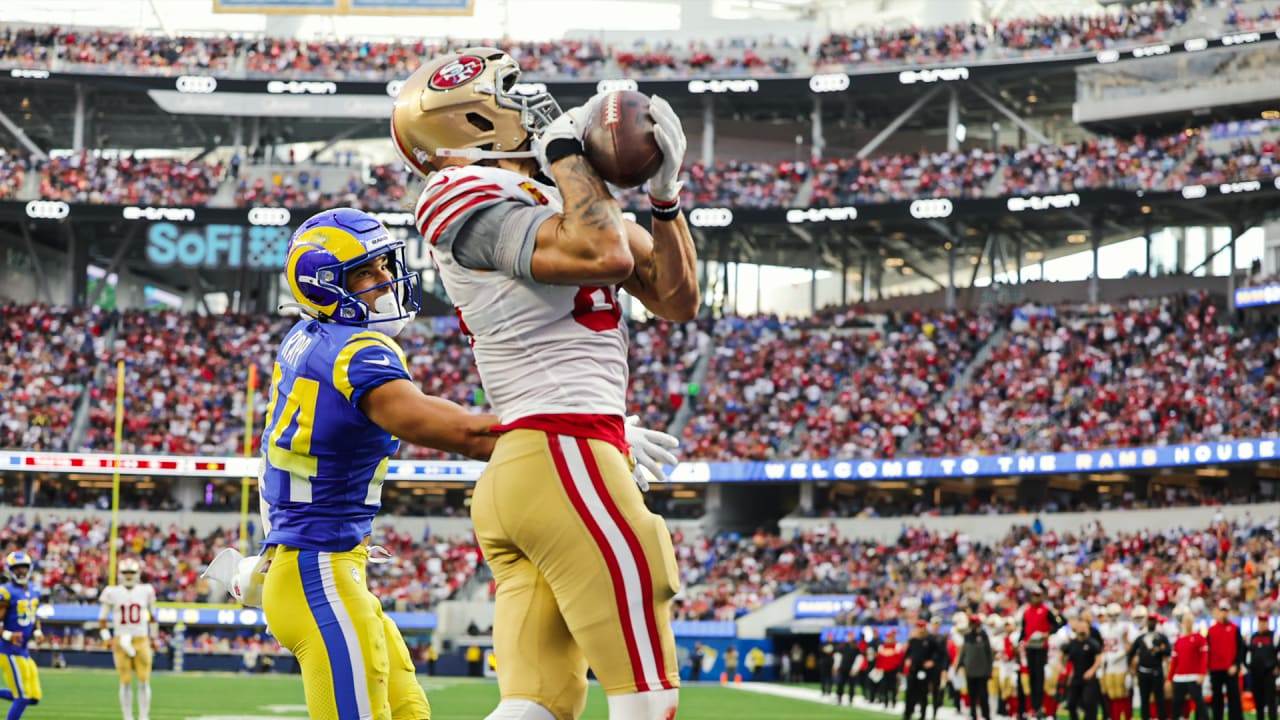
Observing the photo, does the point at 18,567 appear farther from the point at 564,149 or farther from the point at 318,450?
the point at 564,149

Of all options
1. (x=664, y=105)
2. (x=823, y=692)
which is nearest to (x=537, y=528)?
(x=664, y=105)

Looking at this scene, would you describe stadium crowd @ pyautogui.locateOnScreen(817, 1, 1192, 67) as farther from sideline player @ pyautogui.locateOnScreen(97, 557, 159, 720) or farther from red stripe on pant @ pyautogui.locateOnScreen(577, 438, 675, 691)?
red stripe on pant @ pyautogui.locateOnScreen(577, 438, 675, 691)

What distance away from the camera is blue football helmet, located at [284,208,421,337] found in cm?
627

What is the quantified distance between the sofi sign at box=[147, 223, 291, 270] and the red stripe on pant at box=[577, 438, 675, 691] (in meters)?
46.6

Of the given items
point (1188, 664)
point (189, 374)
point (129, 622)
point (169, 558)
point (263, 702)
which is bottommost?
point (263, 702)

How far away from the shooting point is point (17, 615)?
1492 cm

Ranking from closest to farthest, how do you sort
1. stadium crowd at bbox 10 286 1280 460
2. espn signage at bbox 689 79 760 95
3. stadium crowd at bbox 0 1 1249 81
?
stadium crowd at bbox 10 286 1280 460
stadium crowd at bbox 0 1 1249 81
espn signage at bbox 689 79 760 95

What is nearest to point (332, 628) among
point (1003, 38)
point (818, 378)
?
point (818, 378)

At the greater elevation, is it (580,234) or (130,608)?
(580,234)

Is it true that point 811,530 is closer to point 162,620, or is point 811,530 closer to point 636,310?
point 636,310

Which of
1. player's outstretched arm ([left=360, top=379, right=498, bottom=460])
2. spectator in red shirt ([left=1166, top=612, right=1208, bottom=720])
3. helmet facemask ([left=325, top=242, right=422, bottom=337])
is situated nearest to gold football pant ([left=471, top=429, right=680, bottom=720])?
player's outstretched arm ([left=360, top=379, right=498, bottom=460])

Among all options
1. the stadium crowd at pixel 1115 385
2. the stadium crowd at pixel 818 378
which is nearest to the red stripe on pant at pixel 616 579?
the stadium crowd at pixel 1115 385

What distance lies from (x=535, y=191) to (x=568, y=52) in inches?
1807

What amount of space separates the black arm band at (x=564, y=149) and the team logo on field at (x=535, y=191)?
0.15 meters
